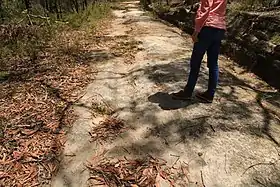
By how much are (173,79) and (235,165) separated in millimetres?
2115

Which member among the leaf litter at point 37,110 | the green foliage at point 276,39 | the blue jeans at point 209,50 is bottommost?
the leaf litter at point 37,110

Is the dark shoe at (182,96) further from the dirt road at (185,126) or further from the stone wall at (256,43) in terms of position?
the stone wall at (256,43)

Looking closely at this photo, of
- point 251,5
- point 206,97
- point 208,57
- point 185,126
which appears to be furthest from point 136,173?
point 251,5

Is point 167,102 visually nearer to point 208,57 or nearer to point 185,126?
point 185,126

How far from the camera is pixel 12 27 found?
22.0ft

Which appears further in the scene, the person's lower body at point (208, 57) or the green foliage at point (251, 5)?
the green foliage at point (251, 5)

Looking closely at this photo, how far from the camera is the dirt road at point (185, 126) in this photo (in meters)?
2.77

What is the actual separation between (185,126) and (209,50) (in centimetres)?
101

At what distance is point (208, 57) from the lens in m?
3.81

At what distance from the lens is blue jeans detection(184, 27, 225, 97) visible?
3.57m

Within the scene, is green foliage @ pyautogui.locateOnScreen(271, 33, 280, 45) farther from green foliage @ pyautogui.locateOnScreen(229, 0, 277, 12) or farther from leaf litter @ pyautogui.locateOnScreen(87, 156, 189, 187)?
leaf litter @ pyautogui.locateOnScreen(87, 156, 189, 187)

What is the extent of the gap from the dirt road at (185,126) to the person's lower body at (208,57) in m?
0.13

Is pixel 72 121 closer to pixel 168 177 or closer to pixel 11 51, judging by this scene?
pixel 168 177

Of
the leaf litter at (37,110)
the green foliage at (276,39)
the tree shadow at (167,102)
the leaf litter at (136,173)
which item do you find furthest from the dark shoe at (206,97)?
the green foliage at (276,39)
